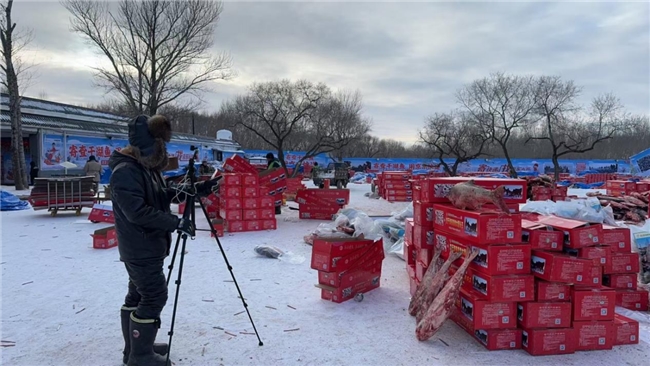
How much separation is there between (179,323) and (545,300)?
3683 mm

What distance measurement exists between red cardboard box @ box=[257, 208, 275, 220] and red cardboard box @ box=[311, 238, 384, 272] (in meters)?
4.91

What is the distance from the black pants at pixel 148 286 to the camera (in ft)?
9.72

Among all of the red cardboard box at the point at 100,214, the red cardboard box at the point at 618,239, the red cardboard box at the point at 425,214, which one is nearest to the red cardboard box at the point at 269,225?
the red cardboard box at the point at 100,214

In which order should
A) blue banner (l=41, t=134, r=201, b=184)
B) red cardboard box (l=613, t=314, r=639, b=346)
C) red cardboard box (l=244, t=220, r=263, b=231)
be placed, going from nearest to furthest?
red cardboard box (l=613, t=314, r=639, b=346)
red cardboard box (l=244, t=220, r=263, b=231)
blue banner (l=41, t=134, r=201, b=184)

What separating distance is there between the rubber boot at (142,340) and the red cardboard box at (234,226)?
6179 mm

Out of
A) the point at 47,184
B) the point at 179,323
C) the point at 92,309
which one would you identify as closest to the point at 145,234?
the point at 179,323

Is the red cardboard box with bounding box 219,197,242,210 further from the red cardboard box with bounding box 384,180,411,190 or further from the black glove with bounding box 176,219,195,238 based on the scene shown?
the red cardboard box with bounding box 384,180,411,190

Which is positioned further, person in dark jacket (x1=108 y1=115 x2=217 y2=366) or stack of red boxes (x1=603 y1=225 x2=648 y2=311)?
stack of red boxes (x1=603 y1=225 x2=648 y2=311)

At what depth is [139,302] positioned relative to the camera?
3.09 m

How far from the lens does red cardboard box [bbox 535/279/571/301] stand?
353 cm

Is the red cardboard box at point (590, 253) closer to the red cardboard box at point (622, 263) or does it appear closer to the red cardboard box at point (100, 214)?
the red cardboard box at point (622, 263)

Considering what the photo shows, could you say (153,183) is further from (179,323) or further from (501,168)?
(501,168)

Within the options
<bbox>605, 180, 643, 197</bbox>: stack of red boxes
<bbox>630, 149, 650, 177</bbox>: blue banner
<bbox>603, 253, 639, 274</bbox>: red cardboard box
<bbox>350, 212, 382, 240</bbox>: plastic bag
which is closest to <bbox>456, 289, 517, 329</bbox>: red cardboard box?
<bbox>603, 253, 639, 274</bbox>: red cardboard box

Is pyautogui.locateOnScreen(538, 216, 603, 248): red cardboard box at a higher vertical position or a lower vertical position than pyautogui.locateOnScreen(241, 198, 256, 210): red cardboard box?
higher
